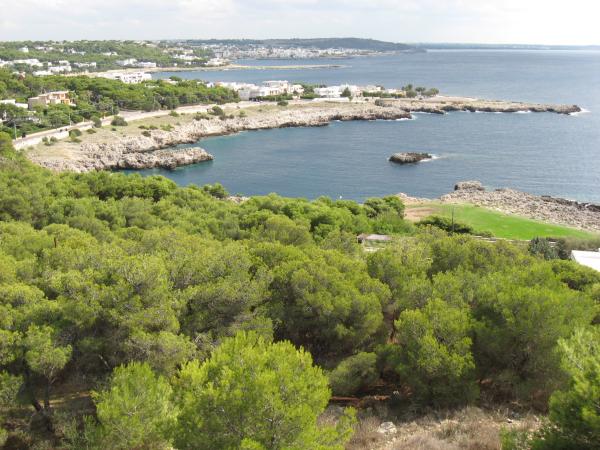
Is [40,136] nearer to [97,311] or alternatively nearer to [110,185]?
[110,185]

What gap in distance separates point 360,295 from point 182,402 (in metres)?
6.60

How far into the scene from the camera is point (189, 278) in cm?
1479

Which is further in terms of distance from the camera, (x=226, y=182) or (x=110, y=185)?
Answer: (x=226, y=182)

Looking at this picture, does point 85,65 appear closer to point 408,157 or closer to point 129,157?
point 129,157

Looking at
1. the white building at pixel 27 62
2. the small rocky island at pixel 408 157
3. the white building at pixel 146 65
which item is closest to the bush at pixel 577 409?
the small rocky island at pixel 408 157

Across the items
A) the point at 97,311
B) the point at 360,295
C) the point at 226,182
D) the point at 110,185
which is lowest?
the point at 226,182

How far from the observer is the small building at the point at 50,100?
248ft

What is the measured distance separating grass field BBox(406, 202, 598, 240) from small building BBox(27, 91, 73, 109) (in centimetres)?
5738

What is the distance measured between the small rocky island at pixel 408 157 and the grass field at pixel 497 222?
58.0ft

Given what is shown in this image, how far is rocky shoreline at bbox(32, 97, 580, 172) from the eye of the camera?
198ft

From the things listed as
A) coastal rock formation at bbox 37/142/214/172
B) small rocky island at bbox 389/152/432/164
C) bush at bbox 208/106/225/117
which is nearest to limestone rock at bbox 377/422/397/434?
Answer: coastal rock formation at bbox 37/142/214/172

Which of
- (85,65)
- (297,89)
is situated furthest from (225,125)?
(85,65)

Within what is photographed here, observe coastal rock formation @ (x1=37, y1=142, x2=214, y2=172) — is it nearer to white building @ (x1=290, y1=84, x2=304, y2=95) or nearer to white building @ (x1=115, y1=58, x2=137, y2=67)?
white building @ (x1=290, y1=84, x2=304, y2=95)

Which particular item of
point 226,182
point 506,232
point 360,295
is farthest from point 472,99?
point 360,295
